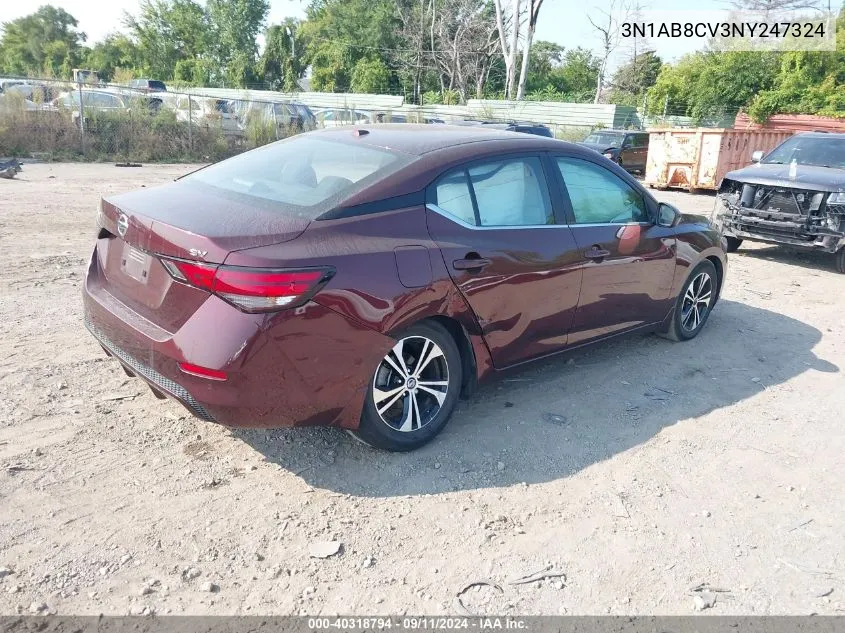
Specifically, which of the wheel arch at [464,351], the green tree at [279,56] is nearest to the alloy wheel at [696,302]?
the wheel arch at [464,351]

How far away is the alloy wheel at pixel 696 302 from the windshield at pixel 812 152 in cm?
515

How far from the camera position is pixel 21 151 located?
692 inches

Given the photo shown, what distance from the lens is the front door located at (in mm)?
4402

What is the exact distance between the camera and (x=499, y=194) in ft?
13.0

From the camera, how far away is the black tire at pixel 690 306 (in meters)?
5.54

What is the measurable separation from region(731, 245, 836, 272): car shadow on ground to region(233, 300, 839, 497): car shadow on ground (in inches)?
146

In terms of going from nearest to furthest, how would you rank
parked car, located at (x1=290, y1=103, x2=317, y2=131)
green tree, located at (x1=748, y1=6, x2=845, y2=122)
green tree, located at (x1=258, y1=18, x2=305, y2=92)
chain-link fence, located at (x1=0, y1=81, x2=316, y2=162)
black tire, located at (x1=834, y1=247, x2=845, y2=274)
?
black tire, located at (x1=834, y1=247, x2=845, y2=274) < chain-link fence, located at (x1=0, y1=81, x2=316, y2=162) < parked car, located at (x1=290, y1=103, x2=317, y2=131) < green tree, located at (x1=748, y1=6, x2=845, y2=122) < green tree, located at (x1=258, y1=18, x2=305, y2=92)

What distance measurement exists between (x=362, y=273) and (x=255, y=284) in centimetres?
52

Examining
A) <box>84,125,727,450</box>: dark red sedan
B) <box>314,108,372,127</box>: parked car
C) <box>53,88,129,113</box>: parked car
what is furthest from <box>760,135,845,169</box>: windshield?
<box>53,88,129,113</box>: parked car

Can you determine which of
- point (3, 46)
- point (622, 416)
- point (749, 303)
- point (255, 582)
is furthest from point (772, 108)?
point (3, 46)

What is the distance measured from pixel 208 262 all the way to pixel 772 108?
36.0m

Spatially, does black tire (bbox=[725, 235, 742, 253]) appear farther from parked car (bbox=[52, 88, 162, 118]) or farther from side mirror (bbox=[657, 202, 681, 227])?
parked car (bbox=[52, 88, 162, 118])

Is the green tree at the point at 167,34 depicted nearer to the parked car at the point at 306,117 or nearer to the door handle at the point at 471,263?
the parked car at the point at 306,117

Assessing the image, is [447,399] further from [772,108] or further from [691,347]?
[772,108]
